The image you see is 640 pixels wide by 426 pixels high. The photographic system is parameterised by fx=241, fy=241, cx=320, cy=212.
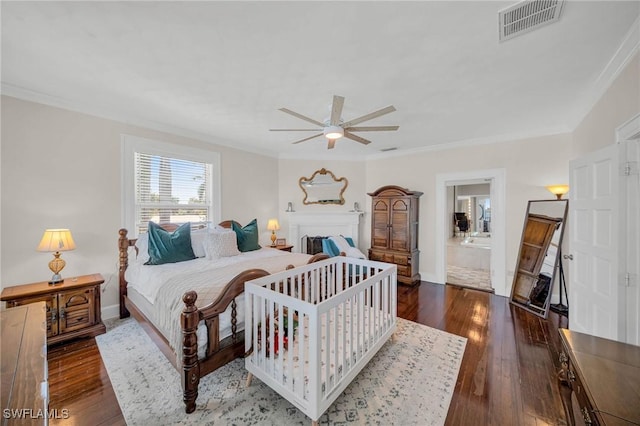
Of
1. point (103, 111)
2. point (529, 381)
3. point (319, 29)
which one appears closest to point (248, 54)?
point (319, 29)

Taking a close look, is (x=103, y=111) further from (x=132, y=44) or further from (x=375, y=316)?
(x=375, y=316)

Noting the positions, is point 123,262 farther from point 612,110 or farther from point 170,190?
point 612,110

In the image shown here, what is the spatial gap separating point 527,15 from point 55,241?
4.25 m

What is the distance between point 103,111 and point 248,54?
2.33m

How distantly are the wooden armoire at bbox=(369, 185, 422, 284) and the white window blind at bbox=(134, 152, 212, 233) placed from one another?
122 inches

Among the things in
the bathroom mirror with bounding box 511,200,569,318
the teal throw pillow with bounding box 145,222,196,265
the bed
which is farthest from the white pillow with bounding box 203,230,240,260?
the bathroom mirror with bounding box 511,200,569,318

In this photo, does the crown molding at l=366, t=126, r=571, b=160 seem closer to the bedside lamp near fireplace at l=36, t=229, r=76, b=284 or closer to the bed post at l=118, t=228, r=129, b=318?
the bed post at l=118, t=228, r=129, b=318

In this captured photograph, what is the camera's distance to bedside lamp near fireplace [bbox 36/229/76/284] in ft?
7.68

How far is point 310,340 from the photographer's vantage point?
1.45 metres

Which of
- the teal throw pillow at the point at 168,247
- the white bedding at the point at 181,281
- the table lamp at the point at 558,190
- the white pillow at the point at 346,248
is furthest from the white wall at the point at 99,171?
the white pillow at the point at 346,248

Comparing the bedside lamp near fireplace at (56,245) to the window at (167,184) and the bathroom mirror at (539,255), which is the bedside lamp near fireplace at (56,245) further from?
the bathroom mirror at (539,255)

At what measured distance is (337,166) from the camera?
17.4 ft

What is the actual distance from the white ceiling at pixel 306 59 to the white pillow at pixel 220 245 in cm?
159

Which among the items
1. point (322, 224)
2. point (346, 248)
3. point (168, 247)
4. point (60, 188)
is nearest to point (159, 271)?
point (168, 247)
